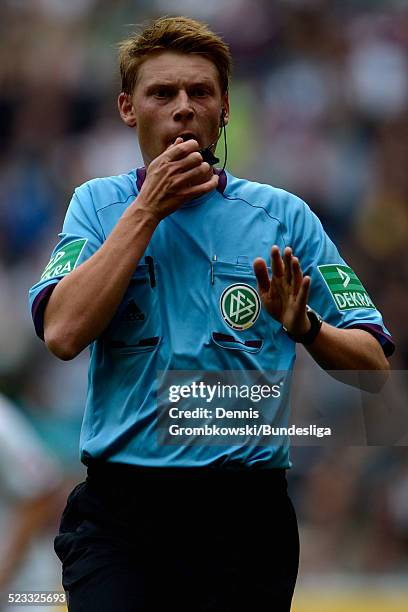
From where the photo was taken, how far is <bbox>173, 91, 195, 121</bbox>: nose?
327 cm

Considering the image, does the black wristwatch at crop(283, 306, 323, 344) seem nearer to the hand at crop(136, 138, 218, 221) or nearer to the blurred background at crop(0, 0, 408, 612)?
the hand at crop(136, 138, 218, 221)

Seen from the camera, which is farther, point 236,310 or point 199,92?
point 199,92

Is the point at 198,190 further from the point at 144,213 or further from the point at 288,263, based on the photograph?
the point at 288,263

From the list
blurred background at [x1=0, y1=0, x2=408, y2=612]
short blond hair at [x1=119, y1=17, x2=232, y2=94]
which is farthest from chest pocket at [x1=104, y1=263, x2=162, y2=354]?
blurred background at [x1=0, y1=0, x2=408, y2=612]

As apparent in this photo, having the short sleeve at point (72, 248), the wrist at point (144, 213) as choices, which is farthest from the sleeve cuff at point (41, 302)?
the wrist at point (144, 213)

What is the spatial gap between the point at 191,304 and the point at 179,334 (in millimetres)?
95

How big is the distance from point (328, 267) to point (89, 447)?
85cm

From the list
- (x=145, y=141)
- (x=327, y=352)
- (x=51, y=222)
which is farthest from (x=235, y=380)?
(x=51, y=222)

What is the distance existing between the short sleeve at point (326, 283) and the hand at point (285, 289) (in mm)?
326

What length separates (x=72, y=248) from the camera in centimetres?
327

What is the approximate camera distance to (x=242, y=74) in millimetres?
9492

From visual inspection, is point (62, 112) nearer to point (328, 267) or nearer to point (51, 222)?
point (51, 222)

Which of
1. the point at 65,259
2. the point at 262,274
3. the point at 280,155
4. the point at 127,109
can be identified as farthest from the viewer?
the point at 280,155

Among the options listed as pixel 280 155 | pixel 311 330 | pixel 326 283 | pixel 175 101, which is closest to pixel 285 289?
pixel 311 330
